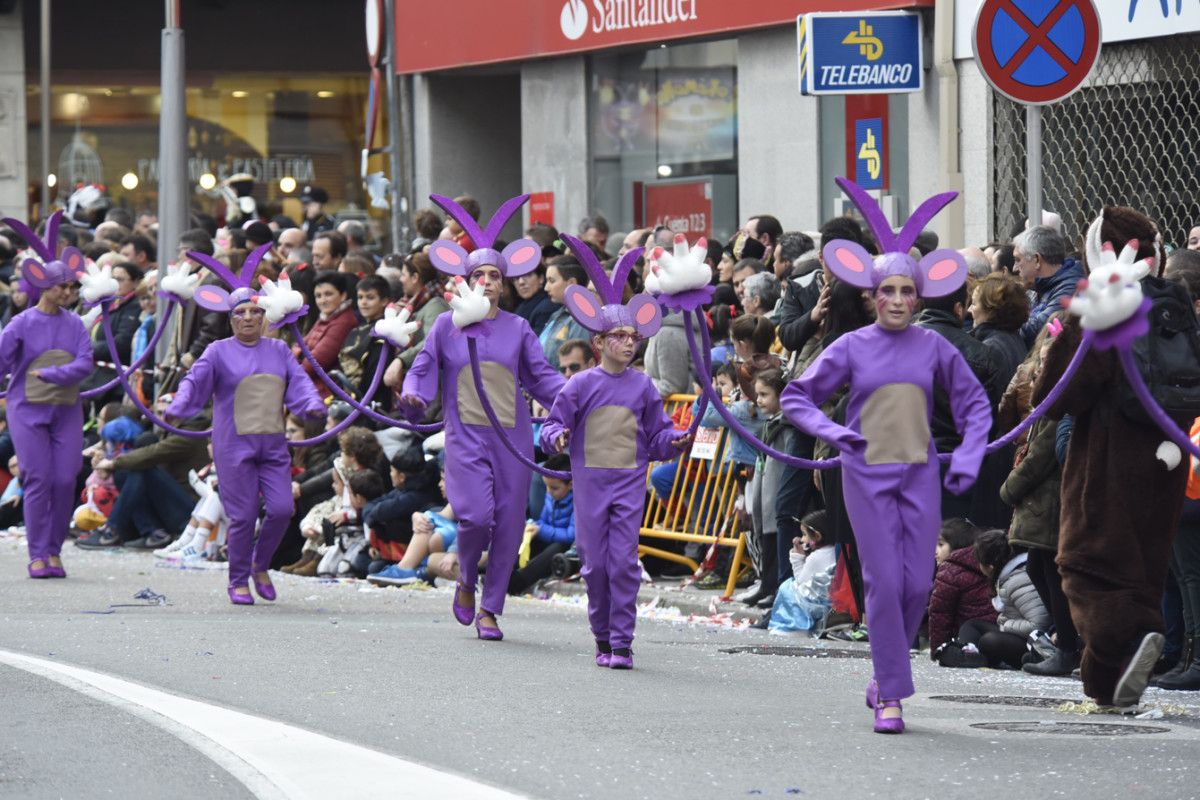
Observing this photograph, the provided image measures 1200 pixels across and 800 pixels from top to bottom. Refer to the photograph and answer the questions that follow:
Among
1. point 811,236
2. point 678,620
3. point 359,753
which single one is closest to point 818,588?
point 678,620

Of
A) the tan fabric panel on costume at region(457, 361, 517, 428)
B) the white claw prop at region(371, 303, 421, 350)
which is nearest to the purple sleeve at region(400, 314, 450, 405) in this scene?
the tan fabric panel on costume at region(457, 361, 517, 428)

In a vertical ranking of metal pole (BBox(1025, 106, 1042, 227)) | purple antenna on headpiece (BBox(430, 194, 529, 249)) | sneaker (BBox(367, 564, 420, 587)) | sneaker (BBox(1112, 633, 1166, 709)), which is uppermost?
metal pole (BBox(1025, 106, 1042, 227))

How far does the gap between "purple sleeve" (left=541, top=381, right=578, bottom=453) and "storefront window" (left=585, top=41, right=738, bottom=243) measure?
925 centimetres

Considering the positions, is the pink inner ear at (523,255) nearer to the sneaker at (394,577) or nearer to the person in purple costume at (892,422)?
the person in purple costume at (892,422)

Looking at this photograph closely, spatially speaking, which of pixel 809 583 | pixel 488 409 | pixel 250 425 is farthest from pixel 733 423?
pixel 250 425

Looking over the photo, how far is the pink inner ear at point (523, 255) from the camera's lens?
11.8 meters

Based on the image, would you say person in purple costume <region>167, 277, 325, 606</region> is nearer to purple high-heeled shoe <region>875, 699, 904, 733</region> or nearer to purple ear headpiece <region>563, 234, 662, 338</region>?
purple ear headpiece <region>563, 234, 662, 338</region>

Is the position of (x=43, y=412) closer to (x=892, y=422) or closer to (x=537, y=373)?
(x=537, y=373)

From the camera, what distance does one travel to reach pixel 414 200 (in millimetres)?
25359

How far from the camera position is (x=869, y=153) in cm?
1731

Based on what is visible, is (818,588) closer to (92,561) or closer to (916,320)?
→ (916,320)

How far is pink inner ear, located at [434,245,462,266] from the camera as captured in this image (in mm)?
11609

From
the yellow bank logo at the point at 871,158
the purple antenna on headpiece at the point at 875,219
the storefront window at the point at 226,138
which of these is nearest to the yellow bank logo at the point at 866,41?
the yellow bank logo at the point at 871,158

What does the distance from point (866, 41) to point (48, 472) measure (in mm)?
5903
